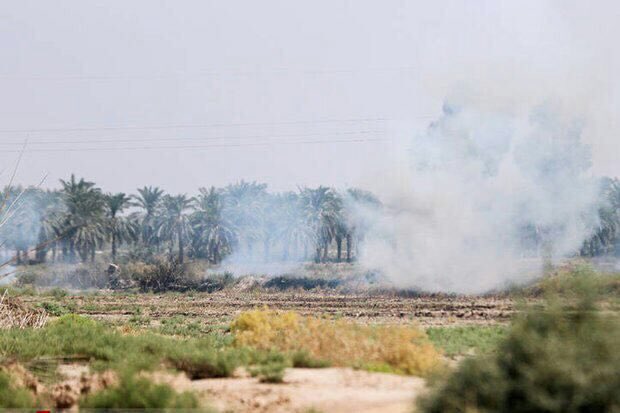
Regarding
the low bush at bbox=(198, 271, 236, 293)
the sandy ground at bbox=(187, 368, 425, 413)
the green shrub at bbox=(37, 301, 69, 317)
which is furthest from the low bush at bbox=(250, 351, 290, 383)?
the low bush at bbox=(198, 271, 236, 293)

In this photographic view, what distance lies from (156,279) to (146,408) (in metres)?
68.7

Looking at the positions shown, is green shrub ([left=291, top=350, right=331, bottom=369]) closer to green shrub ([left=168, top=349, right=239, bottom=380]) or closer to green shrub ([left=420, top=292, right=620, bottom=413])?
green shrub ([left=168, top=349, right=239, bottom=380])

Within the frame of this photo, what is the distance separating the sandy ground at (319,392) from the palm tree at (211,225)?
2720 inches

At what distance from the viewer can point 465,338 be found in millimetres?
29594

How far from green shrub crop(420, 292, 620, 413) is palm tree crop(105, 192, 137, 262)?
79.5 metres

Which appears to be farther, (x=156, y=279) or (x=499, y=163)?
(x=156, y=279)

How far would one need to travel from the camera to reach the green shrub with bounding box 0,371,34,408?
1855 cm

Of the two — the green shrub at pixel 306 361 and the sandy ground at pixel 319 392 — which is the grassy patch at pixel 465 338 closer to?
the green shrub at pixel 306 361

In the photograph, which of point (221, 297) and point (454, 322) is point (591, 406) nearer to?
point (454, 322)

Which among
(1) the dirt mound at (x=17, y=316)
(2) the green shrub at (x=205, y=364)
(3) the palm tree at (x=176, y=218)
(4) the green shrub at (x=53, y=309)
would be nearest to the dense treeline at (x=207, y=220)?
(3) the palm tree at (x=176, y=218)

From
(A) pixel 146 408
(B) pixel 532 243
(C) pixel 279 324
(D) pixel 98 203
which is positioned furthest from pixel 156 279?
(A) pixel 146 408

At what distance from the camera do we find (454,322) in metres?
39.0

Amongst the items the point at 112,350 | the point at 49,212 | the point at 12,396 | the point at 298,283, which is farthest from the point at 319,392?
the point at 49,212

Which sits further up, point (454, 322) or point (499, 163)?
point (499, 163)
